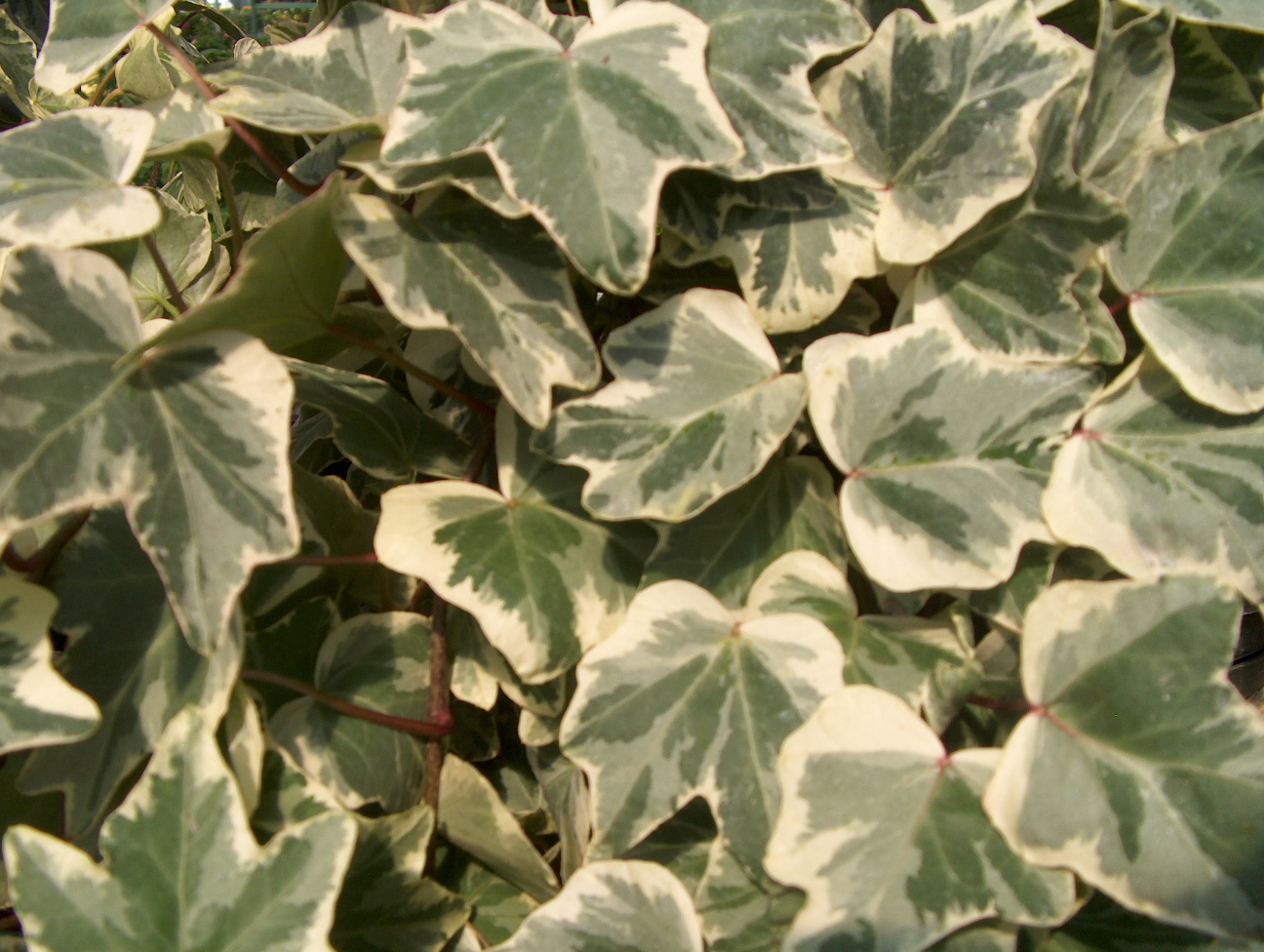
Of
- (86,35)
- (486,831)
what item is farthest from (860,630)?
(86,35)

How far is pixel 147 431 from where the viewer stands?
1.74ft

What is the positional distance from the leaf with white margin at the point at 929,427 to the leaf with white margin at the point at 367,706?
1.14 feet

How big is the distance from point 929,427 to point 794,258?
142 millimetres

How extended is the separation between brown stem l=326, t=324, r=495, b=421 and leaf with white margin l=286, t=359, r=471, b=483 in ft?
0.11

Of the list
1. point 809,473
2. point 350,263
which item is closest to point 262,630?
point 350,263

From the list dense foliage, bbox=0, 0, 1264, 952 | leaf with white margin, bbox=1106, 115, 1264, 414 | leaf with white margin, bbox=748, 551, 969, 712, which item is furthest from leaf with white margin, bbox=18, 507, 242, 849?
leaf with white margin, bbox=1106, 115, 1264, 414

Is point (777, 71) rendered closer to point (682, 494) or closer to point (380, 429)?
point (682, 494)

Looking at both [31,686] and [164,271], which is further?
[164,271]

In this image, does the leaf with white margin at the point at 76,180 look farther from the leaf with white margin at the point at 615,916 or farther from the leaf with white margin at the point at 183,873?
the leaf with white margin at the point at 615,916

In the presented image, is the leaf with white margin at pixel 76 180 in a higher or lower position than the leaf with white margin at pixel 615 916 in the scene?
higher

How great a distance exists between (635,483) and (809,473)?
5.4 inches

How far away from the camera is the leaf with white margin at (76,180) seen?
557mm

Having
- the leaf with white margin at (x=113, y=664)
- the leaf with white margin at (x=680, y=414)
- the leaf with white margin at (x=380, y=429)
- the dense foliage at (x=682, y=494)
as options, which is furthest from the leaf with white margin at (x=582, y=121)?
the leaf with white margin at (x=113, y=664)

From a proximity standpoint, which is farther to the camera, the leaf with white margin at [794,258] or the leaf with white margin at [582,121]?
the leaf with white margin at [794,258]
